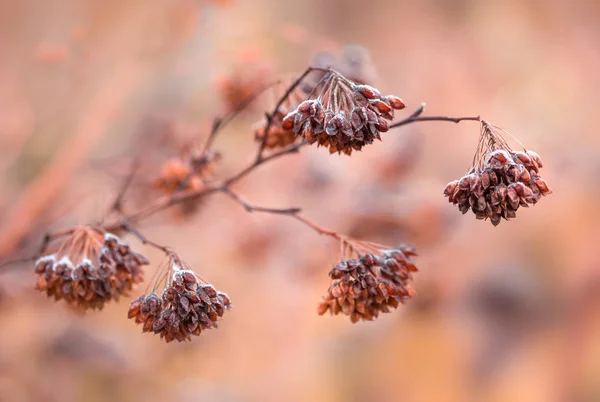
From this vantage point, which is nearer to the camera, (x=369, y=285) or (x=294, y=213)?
(x=369, y=285)

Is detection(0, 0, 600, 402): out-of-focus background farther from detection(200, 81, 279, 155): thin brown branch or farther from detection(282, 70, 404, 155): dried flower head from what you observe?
detection(282, 70, 404, 155): dried flower head

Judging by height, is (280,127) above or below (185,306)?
above

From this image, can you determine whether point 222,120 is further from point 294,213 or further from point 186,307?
point 186,307

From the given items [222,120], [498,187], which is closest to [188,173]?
[222,120]

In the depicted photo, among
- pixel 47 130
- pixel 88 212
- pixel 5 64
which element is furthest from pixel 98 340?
pixel 5 64

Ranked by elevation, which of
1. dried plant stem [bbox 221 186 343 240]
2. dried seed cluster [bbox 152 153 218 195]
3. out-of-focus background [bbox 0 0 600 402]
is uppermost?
out-of-focus background [bbox 0 0 600 402]

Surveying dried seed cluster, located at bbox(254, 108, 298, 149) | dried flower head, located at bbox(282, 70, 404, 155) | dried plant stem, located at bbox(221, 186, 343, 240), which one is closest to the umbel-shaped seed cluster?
dried plant stem, located at bbox(221, 186, 343, 240)

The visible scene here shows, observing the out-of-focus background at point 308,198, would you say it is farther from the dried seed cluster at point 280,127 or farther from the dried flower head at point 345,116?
the dried flower head at point 345,116

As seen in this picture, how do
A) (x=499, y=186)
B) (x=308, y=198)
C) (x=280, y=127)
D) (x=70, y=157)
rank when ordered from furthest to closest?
(x=308, y=198), (x=70, y=157), (x=280, y=127), (x=499, y=186)
